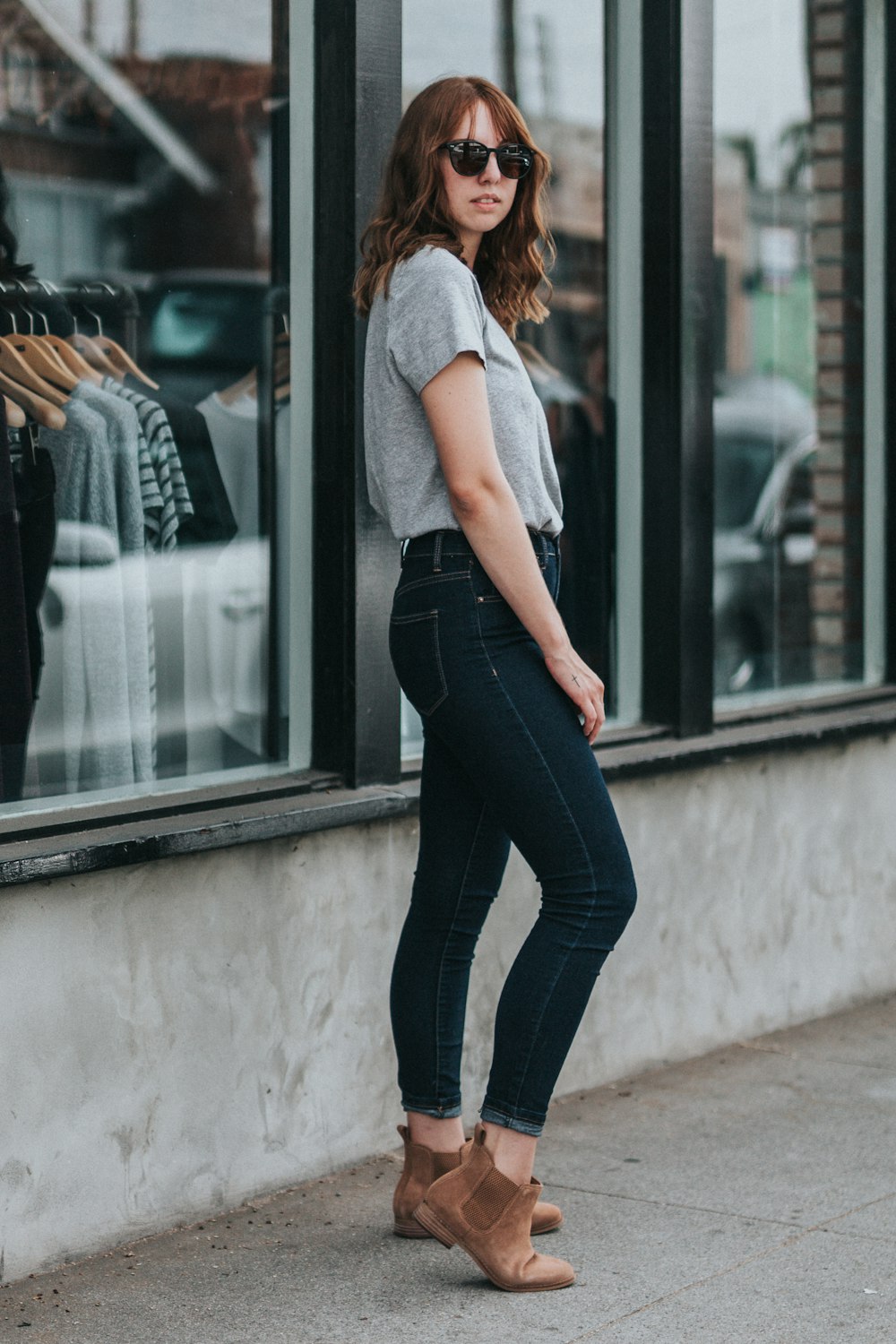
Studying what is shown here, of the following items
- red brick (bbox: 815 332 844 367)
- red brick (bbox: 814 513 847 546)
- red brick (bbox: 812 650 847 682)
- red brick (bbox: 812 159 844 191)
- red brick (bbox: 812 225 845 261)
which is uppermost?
red brick (bbox: 812 159 844 191)

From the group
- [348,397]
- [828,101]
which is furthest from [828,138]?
[348,397]

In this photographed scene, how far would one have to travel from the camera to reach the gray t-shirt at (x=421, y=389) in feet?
10.7

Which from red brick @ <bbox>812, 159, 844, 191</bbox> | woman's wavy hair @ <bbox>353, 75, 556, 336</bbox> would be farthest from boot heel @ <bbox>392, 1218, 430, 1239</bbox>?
red brick @ <bbox>812, 159, 844, 191</bbox>

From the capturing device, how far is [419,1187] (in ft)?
12.0

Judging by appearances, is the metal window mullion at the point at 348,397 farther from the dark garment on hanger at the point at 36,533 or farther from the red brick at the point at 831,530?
the red brick at the point at 831,530

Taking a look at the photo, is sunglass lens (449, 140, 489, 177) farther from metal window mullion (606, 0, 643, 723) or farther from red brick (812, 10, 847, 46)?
red brick (812, 10, 847, 46)

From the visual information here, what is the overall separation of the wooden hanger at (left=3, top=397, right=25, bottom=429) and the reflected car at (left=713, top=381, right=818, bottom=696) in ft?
7.73

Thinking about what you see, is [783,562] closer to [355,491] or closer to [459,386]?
[355,491]

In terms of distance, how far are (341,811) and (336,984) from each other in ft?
1.22

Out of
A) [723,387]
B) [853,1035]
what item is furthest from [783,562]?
[853,1035]

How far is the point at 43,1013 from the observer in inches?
138

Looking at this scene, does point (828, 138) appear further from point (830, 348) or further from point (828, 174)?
point (830, 348)

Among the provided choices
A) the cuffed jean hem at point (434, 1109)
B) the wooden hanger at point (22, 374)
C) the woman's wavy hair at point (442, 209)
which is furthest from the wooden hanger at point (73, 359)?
the cuffed jean hem at point (434, 1109)

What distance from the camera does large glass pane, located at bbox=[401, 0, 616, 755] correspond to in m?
5.21
